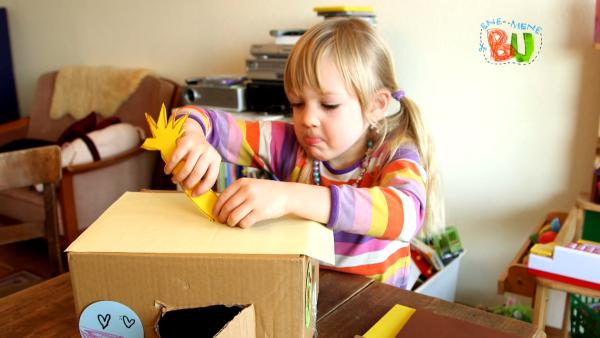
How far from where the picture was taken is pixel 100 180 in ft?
8.63

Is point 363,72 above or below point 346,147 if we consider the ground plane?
above

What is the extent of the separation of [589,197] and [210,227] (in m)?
1.43

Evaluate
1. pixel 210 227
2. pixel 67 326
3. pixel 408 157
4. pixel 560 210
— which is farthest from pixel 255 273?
pixel 560 210

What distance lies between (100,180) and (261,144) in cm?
163

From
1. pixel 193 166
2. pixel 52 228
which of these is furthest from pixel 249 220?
pixel 52 228

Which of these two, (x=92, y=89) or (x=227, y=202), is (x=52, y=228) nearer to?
(x=227, y=202)

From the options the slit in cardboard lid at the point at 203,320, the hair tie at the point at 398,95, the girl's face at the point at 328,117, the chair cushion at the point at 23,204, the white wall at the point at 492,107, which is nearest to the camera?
the slit in cardboard lid at the point at 203,320

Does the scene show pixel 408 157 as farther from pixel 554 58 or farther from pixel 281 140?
pixel 554 58

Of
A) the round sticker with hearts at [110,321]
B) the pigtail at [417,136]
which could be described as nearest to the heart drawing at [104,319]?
the round sticker with hearts at [110,321]

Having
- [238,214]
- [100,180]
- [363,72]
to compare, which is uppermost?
[363,72]

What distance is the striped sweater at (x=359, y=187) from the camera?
0.80 meters

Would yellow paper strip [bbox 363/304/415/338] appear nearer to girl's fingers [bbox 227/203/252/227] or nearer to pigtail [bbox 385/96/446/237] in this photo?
girl's fingers [bbox 227/203/252/227]

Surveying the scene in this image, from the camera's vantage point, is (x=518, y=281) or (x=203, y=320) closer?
(x=203, y=320)

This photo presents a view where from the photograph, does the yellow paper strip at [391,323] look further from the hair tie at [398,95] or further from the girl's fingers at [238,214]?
the hair tie at [398,95]
